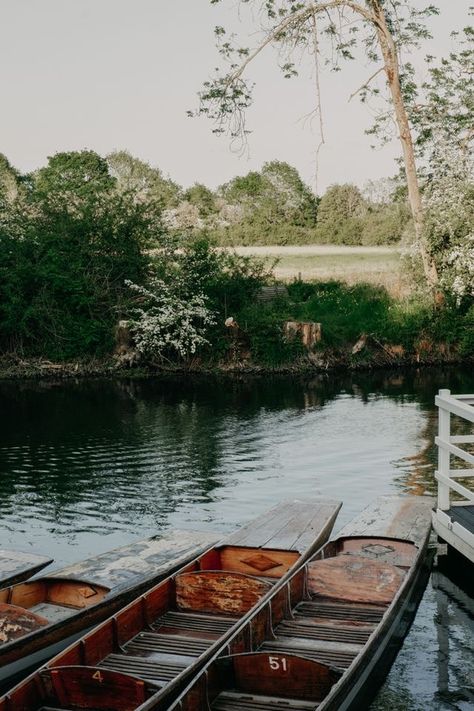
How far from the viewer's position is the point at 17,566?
970 centimetres

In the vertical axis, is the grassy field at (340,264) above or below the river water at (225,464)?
above

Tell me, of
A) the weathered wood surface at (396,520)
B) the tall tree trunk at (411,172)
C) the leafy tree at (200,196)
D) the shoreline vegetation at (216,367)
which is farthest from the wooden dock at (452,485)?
the leafy tree at (200,196)

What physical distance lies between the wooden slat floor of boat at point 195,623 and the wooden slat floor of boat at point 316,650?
25.2 inches

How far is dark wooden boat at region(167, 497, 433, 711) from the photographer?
6.61 m

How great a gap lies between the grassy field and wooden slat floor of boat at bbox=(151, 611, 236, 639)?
2503 cm

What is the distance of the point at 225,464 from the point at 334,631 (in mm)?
9219

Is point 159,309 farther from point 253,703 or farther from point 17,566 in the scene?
point 253,703

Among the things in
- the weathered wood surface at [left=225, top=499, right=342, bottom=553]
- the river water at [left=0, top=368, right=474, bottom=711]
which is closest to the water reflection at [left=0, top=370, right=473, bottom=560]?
the river water at [left=0, top=368, right=474, bottom=711]

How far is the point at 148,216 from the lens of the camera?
1366 inches

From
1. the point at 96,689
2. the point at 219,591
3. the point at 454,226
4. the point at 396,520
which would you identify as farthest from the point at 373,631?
the point at 454,226

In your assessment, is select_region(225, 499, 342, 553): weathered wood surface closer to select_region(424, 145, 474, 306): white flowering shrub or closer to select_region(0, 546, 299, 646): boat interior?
select_region(0, 546, 299, 646): boat interior

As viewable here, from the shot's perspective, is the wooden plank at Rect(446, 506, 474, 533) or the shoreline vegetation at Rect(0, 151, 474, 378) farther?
the shoreline vegetation at Rect(0, 151, 474, 378)

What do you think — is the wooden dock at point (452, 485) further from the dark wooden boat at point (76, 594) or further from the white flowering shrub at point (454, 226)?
the white flowering shrub at point (454, 226)

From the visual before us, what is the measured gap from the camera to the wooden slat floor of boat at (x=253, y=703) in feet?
21.6
